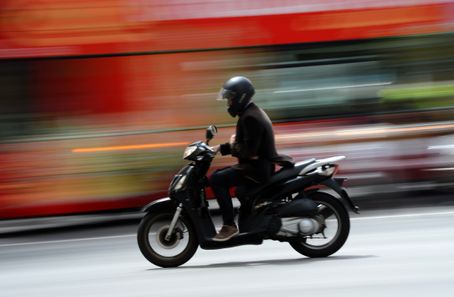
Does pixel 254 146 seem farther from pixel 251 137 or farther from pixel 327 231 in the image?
pixel 327 231

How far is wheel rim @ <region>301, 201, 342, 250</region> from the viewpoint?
296 inches

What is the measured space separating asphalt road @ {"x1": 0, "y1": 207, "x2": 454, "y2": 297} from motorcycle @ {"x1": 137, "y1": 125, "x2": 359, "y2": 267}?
0.55 feet

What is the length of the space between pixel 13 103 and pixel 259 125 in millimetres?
4396

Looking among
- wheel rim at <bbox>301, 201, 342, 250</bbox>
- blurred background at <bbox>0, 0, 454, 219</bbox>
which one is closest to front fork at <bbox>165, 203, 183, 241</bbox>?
wheel rim at <bbox>301, 201, 342, 250</bbox>

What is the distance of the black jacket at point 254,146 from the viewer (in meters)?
7.43

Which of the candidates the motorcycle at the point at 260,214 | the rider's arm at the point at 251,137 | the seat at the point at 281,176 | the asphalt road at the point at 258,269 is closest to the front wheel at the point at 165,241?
the motorcycle at the point at 260,214

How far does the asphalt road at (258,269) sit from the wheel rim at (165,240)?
0.55 feet

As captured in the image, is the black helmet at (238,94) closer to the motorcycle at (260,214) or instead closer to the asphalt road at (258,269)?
the motorcycle at (260,214)

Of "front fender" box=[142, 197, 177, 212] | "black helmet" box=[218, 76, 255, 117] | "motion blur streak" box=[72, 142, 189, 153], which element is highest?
"motion blur streak" box=[72, 142, 189, 153]

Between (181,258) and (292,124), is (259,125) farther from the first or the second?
(292,124)

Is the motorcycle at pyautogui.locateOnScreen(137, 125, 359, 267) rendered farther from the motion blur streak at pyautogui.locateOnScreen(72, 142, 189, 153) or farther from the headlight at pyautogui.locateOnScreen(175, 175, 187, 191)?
the motion blur streak at pyautogui.locateOnScreen(72, 142, 189, 153)

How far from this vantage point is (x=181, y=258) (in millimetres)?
7617

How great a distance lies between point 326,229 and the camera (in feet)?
24.8

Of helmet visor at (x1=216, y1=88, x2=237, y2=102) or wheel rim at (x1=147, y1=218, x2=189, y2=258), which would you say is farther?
wheel rim at (x1=147, y1=218, x2=189, y2=258)
